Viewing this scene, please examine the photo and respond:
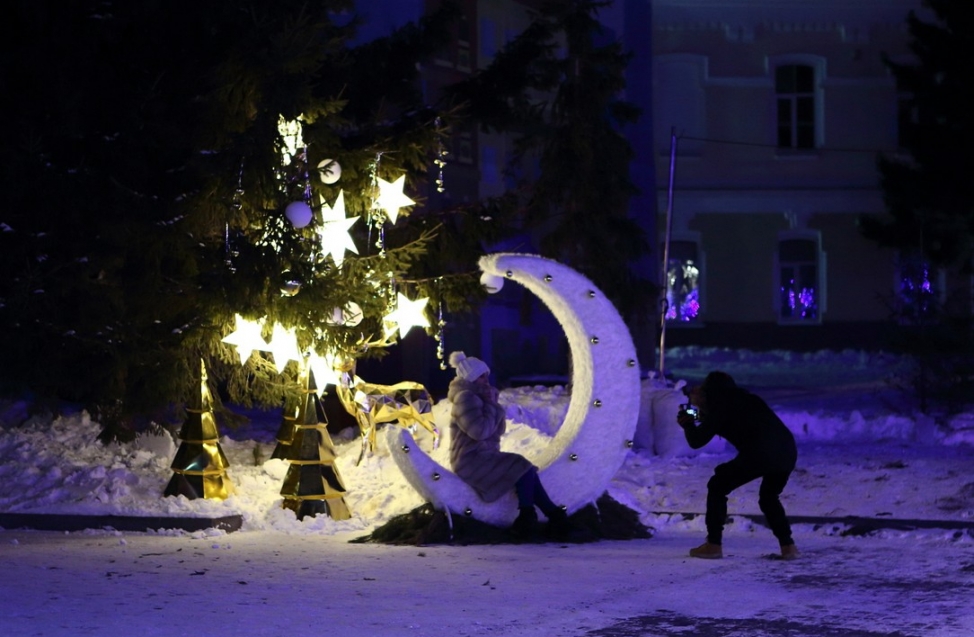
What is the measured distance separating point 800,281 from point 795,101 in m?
4.41

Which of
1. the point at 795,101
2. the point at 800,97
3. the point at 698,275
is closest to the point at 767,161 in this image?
the point at 795,101

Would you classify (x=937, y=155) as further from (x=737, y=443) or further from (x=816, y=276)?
(x=737, y=443)

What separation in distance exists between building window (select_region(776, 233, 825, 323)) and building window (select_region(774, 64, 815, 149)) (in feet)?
8.63

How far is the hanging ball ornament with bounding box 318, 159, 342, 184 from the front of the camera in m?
11.8

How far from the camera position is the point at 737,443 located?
9.58m

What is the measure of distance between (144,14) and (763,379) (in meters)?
17.3

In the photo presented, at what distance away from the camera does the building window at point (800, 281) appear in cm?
3328

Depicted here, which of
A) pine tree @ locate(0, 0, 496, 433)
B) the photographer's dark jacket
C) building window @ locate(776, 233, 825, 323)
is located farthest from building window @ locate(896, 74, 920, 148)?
the photographer's dark jacket

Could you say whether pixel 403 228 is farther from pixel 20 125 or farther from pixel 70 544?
pixel 70 544

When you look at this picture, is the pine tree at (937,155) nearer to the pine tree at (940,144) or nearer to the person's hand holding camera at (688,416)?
the pine tree at (940,144)

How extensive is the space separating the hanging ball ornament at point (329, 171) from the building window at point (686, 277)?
2215cm

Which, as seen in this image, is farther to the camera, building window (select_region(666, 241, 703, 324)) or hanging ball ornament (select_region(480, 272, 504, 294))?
building window (select_region(666, 241, 703, 324))

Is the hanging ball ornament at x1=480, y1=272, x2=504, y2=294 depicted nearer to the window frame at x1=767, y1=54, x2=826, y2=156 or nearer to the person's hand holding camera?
the person's hand holding camera

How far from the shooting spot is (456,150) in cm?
2531
